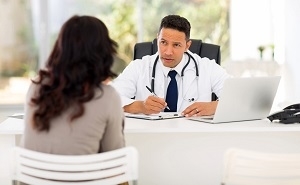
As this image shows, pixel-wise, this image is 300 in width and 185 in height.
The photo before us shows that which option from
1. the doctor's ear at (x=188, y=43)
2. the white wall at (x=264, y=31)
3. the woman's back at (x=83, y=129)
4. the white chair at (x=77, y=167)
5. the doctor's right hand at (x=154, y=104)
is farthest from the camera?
the white wall at (x=264, y=31)

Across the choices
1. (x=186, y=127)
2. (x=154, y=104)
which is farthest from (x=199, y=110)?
(x=186, y=127)

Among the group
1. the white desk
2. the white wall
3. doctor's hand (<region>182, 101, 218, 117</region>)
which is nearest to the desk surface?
the white desk

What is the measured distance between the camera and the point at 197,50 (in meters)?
2.96

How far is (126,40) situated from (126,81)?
9.49ft

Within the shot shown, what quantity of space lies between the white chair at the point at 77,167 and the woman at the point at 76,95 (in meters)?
0.09

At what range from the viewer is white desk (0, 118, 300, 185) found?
207 centimetres

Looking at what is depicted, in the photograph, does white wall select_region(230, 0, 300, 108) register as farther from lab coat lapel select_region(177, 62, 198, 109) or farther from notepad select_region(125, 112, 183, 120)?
notepad select_region(125, 112, 183, 120)

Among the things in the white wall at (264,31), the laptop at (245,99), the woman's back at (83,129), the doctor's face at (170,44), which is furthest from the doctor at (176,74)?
the white wall at (264,31)

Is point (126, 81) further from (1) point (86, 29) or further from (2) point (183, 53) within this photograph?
(1) point (86, 29)

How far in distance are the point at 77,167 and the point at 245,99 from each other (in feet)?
2.93

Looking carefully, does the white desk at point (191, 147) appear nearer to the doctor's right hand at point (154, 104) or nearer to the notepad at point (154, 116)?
the notepad at point (154, 116)

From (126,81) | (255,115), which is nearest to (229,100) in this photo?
(255,115)

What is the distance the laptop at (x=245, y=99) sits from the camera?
6.55 ft

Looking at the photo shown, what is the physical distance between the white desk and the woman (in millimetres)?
492
